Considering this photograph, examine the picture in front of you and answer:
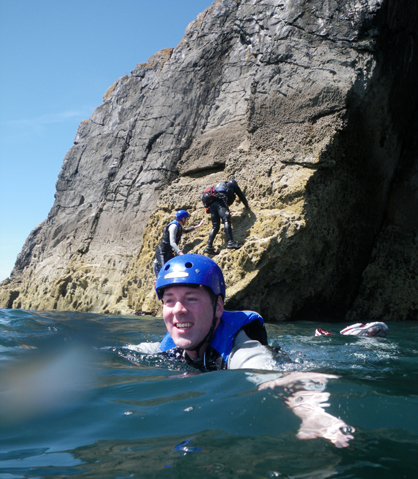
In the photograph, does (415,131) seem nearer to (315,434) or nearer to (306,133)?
(306,133)

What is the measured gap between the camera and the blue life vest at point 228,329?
8.35 feet

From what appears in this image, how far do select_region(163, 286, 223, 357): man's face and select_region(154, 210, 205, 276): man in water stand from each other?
17.3 ft

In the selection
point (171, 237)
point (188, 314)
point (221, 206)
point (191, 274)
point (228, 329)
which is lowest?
point (228, 329)

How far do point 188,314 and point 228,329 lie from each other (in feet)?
0.97

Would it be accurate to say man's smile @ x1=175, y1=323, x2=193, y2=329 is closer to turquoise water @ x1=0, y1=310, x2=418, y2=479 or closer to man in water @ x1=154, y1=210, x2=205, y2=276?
turquoise water @ x1=0, y1=310, x2=418, y2=479

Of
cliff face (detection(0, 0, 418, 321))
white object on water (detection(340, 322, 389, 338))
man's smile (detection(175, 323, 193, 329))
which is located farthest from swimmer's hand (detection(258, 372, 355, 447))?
cliff face (detection(0, 0, 418, 321))

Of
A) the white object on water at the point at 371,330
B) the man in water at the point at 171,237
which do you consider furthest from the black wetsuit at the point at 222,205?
the white object on water at the point at 371,330

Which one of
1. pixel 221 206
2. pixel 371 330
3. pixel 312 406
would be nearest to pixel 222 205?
pixel 221 206

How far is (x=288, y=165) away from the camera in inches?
329

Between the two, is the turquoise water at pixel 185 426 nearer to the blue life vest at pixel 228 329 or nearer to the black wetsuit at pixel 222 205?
the blue life vest at pixel 228 329

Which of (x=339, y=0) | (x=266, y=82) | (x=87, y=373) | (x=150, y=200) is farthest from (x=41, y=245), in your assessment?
(x=87, y=373)

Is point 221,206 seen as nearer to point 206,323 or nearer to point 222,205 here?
point 222,205

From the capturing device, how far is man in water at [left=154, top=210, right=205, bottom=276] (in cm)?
802

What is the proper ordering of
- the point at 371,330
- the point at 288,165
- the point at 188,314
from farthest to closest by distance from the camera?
the point at 288,165
the point at 371,330
the point at 188,314
